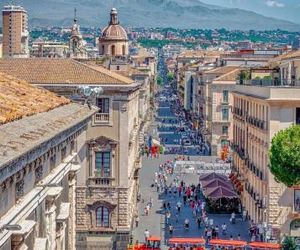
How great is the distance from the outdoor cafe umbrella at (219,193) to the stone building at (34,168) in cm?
3248

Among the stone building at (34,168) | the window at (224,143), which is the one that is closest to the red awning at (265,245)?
the stone building at (34,168)

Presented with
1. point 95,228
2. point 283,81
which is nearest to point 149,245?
point 95,228

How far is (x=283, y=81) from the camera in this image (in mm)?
58031

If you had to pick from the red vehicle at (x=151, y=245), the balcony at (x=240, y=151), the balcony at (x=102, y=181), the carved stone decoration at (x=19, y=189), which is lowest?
the red vehicle at (x=151, y=245)

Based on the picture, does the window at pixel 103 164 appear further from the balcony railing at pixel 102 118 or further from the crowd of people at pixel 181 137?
the crowd of people at pixel 181 137

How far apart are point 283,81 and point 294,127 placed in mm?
14345

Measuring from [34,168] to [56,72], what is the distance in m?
30.8

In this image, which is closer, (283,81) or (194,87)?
(283,81)

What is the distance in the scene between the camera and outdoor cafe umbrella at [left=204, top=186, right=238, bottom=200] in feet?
185

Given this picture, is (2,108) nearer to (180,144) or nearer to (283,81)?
(283,81)

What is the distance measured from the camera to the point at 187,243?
45469 millimetres

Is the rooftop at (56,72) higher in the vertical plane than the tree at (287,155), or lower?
higher

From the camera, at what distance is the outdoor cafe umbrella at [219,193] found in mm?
56531

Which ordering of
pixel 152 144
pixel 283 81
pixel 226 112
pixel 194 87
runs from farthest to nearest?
pixel 194 87 → pixel 152 144 → pixel 226 112 → pixel 283 81
